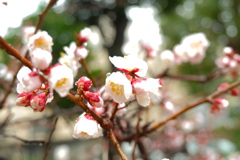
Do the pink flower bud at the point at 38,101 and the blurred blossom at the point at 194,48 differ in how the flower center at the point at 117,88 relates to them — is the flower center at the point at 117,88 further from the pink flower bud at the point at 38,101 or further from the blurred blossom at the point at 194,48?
the blurred blossom at the point at 194,48

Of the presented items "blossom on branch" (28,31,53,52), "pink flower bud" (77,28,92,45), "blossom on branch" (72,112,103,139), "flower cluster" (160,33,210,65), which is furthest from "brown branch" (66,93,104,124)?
"flower cluster" (160,33,210,65)

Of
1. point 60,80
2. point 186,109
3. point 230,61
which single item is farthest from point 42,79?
point 230,61

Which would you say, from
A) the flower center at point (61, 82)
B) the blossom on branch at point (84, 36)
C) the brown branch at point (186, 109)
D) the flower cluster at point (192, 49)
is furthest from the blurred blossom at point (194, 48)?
the flower center at point (61, 82)

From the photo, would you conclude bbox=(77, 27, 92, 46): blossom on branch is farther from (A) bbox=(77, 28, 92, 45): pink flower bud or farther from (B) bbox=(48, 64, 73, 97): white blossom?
(B) bbox=(48, 64, 73, 97): white blossom

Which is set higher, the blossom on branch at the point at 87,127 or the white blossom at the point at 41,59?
the white blossom at the point at 41,59

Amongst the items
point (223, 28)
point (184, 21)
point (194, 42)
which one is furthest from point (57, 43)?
point (223, 28)

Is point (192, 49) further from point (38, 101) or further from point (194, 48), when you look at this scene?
point (38, 101)

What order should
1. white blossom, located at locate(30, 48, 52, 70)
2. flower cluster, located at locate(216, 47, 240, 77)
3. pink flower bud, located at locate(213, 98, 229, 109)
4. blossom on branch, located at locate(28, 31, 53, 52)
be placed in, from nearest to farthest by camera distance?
white blossom, located at locate(30, 48, 52, 70), blossom on branch, located at locate(28, 31, 53, 52), pink flower bud, located at locate(213, 98, 229, 109), flower cluster, located at locate(216, 47, 240, 77)
